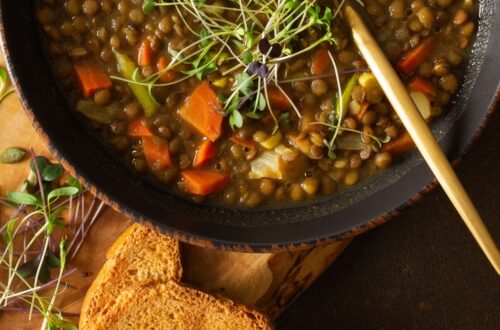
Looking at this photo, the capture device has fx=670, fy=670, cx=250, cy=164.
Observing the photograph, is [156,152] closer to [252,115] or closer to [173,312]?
[252,115]

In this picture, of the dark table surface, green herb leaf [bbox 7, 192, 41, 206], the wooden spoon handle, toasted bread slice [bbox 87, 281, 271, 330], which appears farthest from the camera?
the dark table surface

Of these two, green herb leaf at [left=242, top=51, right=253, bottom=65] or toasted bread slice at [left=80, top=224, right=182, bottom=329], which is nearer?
green herb leaf at [left=242, top=51, right=253, bottom=65]

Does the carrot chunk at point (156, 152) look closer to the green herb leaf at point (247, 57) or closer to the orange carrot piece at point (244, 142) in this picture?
the orange carrot piece at point (244, 142)

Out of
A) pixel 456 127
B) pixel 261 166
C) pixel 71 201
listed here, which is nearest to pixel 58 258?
pixel 71 201

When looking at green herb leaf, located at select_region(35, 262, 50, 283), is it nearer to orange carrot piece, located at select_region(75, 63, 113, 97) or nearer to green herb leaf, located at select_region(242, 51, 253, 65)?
orange carrot piece, located at select_region(75, 63, 113, 97)

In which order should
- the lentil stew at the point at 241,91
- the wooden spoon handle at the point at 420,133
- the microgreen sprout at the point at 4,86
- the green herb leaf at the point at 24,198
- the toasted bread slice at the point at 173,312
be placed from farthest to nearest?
1. the microgreen sprout at the point at 4,86
2. the green herb leaf at the point at 24,198
3. the toasted bread slice at the point at 173,312
4. the lentil stew at the point at 241,91
5. the wooden spoon handle at the point at 420,133

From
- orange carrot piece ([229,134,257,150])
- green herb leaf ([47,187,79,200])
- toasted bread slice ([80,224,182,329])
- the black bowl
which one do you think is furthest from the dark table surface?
green herb leaf ([47,187,79,200])

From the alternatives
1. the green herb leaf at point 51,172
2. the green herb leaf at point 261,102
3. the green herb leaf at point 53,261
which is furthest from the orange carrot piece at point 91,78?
the green herb leaf at point 53,261

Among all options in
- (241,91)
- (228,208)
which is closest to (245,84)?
(241,91)
